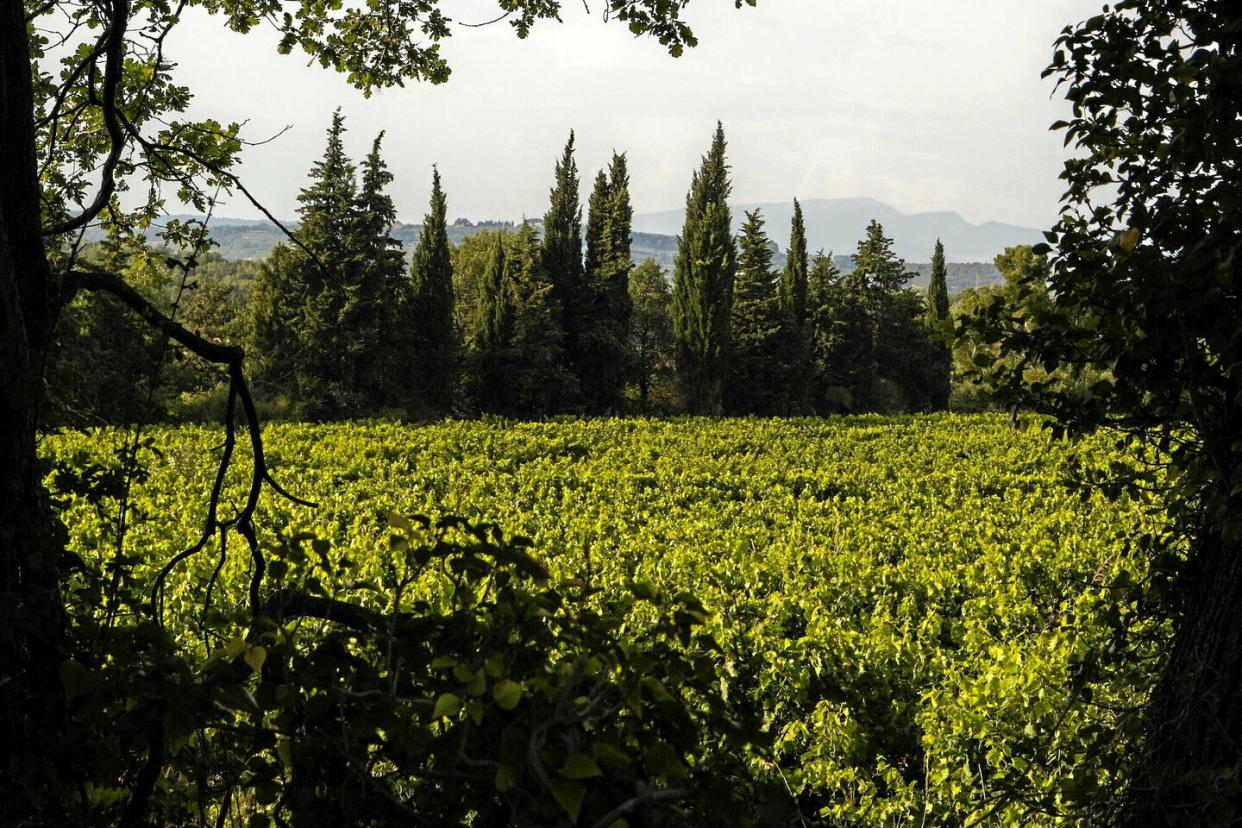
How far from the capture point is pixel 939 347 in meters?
51.6

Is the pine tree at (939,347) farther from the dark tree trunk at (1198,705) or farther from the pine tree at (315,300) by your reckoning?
the dark tree trunk at (1198,705)

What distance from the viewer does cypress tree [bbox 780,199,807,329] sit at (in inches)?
1715

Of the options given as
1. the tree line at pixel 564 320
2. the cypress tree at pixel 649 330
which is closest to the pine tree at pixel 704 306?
the tree line at pixel 564 320

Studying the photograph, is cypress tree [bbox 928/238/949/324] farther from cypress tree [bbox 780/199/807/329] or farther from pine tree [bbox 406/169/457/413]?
pine tree [bbox 406/169/457/413]

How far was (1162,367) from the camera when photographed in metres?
2.88

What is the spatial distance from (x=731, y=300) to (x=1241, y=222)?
1436 inches

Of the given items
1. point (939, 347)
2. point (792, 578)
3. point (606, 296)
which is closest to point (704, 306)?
point (606, 296)

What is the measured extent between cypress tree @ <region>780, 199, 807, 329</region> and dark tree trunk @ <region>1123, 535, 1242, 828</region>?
4158 cm

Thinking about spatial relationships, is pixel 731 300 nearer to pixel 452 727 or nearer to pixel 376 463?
pixel 376 463

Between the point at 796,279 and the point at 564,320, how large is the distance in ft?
44.5

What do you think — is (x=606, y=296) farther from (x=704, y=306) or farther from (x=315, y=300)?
(x=315, y=300)

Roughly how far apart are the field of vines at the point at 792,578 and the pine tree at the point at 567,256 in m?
23.0

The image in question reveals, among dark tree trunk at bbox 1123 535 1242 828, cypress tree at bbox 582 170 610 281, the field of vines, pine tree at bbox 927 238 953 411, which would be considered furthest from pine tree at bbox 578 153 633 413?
dark tree trunk at bbox 1123 535 1242 828

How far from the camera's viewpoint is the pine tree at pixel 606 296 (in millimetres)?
38531
